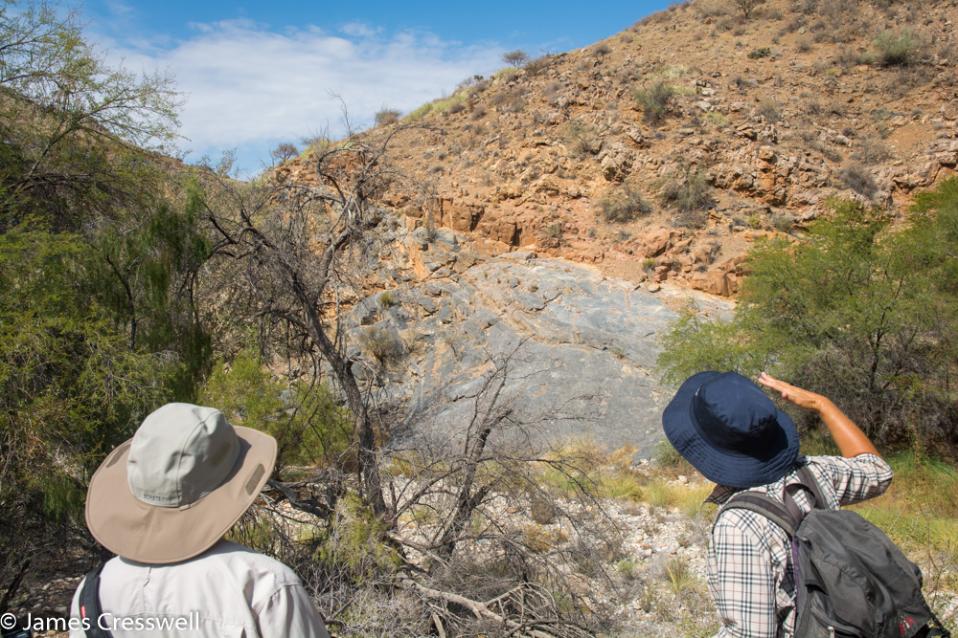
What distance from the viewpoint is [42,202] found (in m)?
6.69

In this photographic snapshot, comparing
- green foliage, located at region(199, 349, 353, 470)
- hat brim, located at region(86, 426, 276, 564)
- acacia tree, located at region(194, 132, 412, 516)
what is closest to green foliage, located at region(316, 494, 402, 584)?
acacia tree, located at region(194, 132, 412, 516)

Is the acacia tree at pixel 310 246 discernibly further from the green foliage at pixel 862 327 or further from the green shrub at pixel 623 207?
the green shrub at pixel 623 207

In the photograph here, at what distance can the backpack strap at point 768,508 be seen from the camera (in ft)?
6.14

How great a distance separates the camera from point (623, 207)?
2008 centimetres

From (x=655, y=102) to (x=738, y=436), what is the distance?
23360 mm

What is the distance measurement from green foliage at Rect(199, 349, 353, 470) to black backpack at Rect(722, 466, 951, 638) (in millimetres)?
5518

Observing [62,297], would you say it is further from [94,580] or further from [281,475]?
[94,580]

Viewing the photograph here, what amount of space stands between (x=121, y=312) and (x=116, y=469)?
518 cm

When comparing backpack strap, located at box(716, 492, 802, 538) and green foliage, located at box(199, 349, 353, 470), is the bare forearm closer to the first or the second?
backpack strap, located at box(716, 492, 802, 538)

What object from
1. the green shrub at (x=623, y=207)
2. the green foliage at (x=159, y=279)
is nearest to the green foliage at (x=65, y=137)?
the green foliage at (x=159, y=279)

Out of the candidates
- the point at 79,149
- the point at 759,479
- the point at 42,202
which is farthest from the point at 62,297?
the point at 759,479

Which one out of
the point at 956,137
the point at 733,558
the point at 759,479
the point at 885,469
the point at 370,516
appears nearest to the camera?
the point at 733,558

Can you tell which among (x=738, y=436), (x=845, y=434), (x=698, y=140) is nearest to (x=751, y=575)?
(x=738, y=436)

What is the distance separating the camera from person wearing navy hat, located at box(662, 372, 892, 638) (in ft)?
6.03
